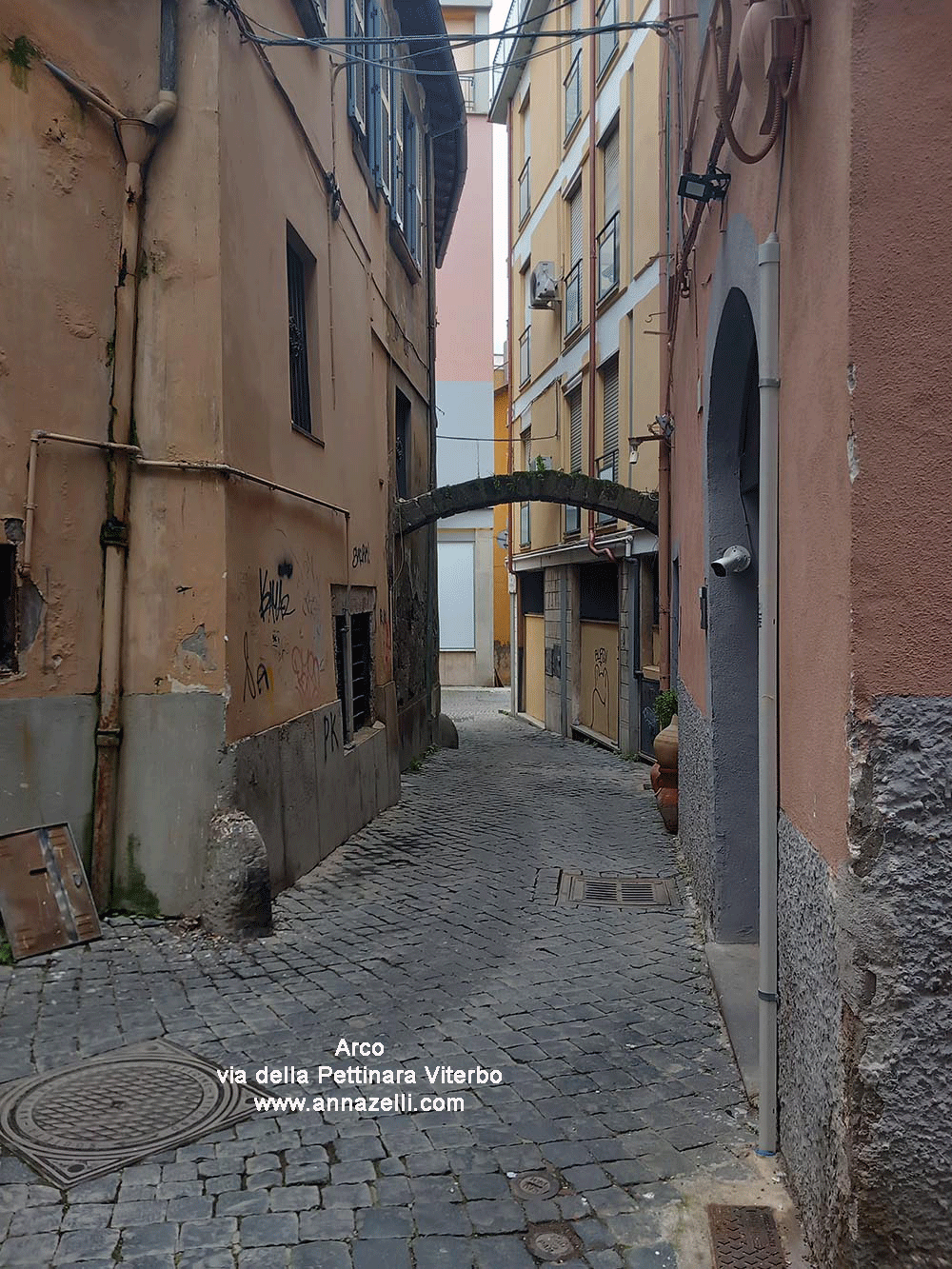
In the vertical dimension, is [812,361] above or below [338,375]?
below

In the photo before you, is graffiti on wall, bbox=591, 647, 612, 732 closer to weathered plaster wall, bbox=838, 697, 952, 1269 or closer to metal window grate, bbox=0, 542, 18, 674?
metal window grate, bbox=0, 542, 18, 674

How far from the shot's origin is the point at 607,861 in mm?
8156

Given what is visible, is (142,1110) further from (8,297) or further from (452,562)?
(452,562)

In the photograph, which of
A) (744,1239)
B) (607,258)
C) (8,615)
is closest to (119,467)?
(8,615)

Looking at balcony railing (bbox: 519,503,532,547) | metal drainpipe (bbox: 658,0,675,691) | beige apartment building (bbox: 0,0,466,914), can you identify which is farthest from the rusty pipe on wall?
balcony railing (bbox: 519,503,532,547)

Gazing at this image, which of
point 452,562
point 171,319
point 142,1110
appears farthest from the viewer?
point 452,562

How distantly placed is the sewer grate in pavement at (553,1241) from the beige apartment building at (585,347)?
10132 mm

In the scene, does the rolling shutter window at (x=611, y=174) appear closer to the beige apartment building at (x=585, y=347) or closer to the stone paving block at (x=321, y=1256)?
the beige apartment building at (x=585, y=347)

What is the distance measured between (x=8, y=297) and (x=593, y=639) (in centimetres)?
1313

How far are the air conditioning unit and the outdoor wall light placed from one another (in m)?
14.2

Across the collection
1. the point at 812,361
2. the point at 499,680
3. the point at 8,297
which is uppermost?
the point at 8,297

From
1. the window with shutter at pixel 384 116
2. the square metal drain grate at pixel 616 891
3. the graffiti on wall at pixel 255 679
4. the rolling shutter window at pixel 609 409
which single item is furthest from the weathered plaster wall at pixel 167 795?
the rolling shutter window at pixel 609 409

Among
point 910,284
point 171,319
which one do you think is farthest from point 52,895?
point 910,284

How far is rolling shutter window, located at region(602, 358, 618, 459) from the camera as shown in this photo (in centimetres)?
1586
